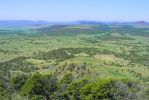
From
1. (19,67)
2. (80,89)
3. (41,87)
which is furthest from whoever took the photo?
(19,67)

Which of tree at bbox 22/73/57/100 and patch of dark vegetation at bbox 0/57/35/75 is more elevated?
tree at bbox 22/73/57/100

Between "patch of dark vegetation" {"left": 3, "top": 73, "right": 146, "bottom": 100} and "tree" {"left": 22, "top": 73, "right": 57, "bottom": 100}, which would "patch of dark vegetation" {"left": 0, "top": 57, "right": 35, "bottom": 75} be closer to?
"patch of dark vegetation" {"left": 3, "top": 73, "right": 146, "bottom": 100}

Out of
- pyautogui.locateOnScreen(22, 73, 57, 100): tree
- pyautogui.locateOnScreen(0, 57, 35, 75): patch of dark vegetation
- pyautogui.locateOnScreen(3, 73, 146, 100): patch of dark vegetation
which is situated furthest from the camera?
pyautogui.locateOnScreen(0, 57, 35, 75): patch of dark vegetation

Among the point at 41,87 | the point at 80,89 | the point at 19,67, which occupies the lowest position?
the point at 19,67

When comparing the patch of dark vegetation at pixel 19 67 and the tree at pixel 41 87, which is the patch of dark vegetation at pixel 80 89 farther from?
the patch of dark vegetation at pixel 19 67

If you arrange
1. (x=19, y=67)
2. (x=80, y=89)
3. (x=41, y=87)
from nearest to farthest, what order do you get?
(x=80, y=89) → (x=41, y=87) → (x=19, y=67)

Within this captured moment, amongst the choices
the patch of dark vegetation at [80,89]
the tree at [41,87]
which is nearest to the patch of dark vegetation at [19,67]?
the patch of dark vegetation at [80,89]

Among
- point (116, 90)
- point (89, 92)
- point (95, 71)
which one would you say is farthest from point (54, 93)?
point (95, 71)

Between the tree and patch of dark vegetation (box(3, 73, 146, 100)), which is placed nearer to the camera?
patch of dark vegetation (box(3, 73, 146, 100))

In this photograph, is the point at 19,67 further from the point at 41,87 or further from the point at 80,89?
the point at 80,89

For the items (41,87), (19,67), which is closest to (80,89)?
(41,87)

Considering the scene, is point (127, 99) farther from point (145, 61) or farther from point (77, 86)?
point (145, 61)

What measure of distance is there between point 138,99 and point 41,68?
78.0 meters

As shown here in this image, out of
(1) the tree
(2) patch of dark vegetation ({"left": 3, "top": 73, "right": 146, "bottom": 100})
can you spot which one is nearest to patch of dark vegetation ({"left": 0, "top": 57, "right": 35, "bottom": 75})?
(2) patch of dark vegetation ({"left": 3, "top": 73, "right": 146, "bottom": 100})
